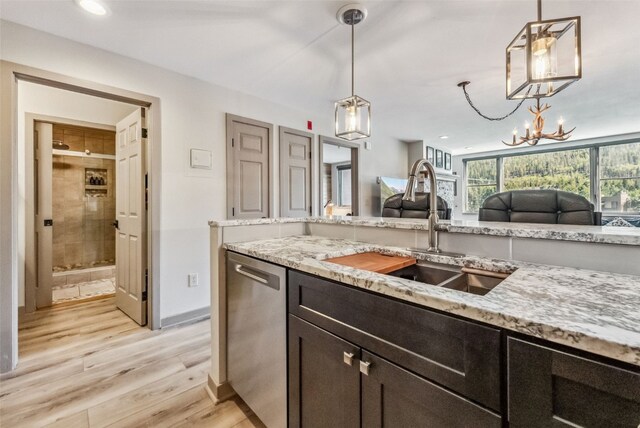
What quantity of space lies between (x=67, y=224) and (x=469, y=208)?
8448 millimetres

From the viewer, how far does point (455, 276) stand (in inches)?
46.1

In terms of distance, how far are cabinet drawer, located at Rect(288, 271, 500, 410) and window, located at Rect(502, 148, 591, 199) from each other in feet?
23.6

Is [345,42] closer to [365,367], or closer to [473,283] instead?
[473,283]

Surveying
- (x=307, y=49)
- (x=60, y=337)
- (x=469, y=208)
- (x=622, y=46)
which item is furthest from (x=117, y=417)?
(x=469, y=208)

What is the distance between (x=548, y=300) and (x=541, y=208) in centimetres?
196

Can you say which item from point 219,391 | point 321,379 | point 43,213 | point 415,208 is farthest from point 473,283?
point 43,213

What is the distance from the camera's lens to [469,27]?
201cm

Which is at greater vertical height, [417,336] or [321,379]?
[417,336]

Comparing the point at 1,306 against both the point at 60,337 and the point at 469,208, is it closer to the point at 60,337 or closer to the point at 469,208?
the point at 60,337

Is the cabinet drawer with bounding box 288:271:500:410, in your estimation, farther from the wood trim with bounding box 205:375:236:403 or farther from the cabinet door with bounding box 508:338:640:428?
the wood trim with bounding box 205:375:236:403

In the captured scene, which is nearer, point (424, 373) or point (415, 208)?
point (424, 373)

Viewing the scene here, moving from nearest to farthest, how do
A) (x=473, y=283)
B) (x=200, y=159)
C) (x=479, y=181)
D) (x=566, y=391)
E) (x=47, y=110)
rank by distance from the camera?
1. (x=566, y=391)
2. (x=473, y=283)
3. (x=200, y=159)
4. (x=47, y=110)
5. (x=479, y=181)

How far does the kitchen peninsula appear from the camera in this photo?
1.69 feet

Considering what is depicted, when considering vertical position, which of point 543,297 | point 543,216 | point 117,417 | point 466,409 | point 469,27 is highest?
point 469,27
